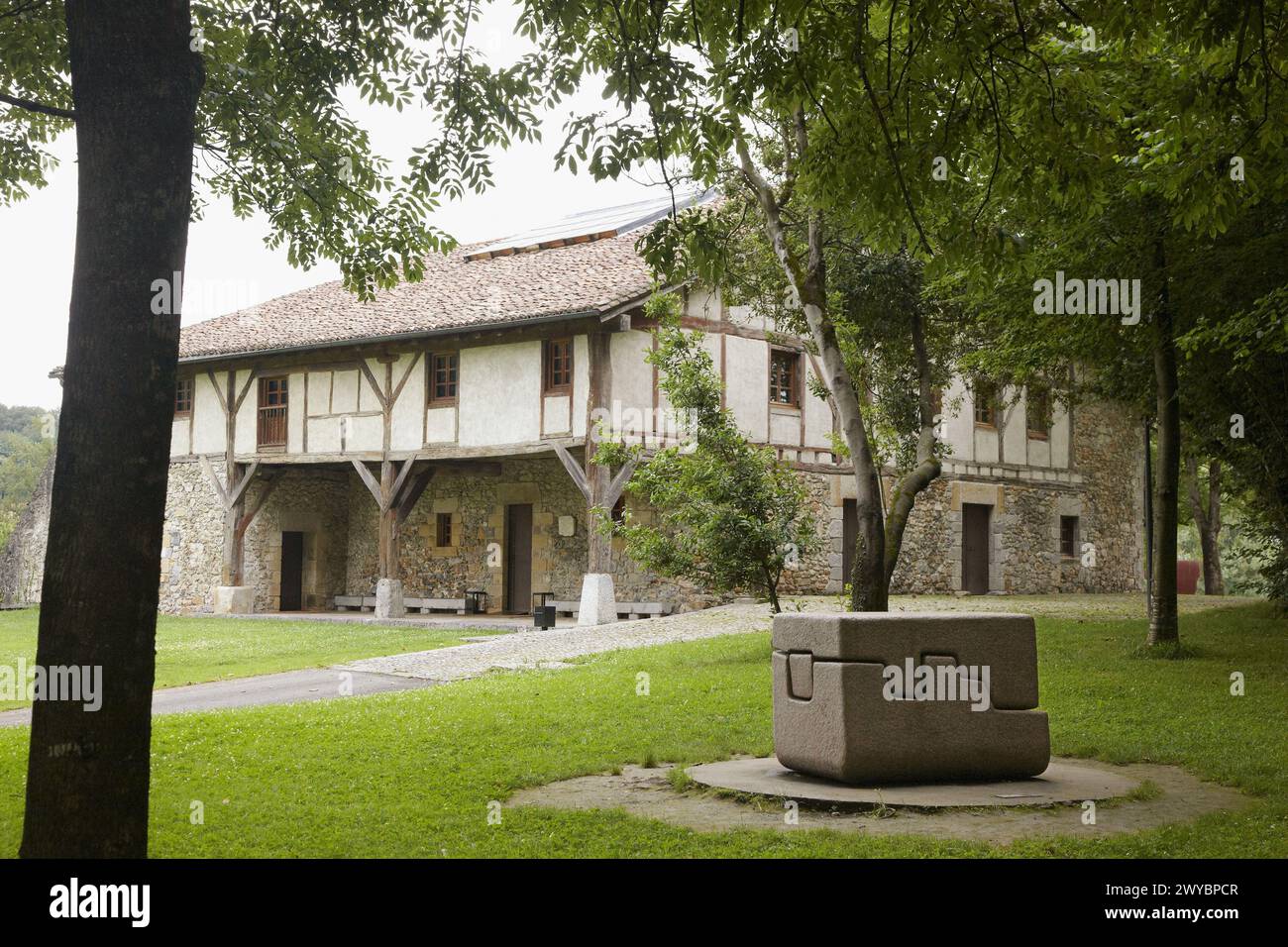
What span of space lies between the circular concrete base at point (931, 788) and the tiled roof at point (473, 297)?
41.5 feet

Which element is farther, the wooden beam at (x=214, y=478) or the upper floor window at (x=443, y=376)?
the wooden beam at (x=214, y=478)

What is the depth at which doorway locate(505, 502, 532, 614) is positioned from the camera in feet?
77.7

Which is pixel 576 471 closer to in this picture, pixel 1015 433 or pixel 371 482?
pixel 371 482

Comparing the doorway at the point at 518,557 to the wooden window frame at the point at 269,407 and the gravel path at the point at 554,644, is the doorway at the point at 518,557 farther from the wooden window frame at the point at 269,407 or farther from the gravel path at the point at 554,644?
the gravel path at the point at 554,644

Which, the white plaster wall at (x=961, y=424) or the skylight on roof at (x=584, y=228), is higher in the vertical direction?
the skylight on roof at (x=584, y=228)

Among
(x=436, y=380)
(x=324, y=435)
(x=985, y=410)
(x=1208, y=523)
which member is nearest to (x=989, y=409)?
(x=985, y=410)

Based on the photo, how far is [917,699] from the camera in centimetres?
671

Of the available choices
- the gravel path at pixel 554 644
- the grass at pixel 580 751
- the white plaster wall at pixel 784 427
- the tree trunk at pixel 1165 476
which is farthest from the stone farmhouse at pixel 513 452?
the tree trunk at pixel 1165 476

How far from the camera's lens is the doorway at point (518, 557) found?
2369 cm

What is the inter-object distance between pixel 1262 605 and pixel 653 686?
39.9 ft

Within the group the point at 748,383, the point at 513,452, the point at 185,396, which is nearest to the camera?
the point at 513,452

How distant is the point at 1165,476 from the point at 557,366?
10.5m
